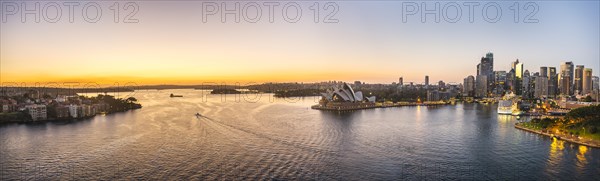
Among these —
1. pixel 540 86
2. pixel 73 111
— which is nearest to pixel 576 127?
pixel 73 111

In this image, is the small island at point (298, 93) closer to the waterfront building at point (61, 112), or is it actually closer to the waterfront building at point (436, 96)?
the waterfront building at point (436, 96)

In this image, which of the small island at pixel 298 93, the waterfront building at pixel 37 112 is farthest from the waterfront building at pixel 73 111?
the small island at pixel 298 93

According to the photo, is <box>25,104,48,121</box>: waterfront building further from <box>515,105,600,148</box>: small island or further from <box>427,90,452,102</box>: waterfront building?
<box>427,90,452,102</box>: waterfront building

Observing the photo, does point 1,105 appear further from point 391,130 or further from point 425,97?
point 425,97

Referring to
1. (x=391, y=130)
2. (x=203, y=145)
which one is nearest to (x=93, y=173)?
(x=203, y=145)

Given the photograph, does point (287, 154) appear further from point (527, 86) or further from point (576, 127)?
point (527, 86)

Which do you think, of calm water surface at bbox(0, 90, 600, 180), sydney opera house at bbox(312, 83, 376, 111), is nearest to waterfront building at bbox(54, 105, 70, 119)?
calm water surface at bbox(0, 90, 600, 180)
